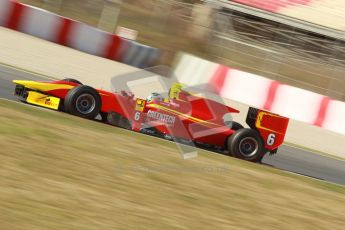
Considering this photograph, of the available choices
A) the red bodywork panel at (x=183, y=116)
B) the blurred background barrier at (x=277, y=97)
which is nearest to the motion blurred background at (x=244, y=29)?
the blurred background barrier at (x=277, y=97)

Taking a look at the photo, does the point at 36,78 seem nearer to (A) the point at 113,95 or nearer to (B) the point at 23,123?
(A) the point at 113,95

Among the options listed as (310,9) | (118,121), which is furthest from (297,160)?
(310,9)

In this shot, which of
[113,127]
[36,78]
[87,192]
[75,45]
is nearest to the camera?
[87,192]

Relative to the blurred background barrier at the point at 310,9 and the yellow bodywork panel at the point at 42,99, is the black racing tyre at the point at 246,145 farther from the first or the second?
the blurred background barrier at the point at 310,9

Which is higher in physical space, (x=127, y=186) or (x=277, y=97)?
(x=277, y=97)

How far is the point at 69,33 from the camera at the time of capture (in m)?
14.8

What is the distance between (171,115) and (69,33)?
21.2ft

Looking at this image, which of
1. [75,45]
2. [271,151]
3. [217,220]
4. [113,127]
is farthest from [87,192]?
[75,45]

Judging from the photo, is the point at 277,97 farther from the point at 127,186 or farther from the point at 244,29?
the point at 127,186

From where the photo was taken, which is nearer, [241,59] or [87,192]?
[87,192]

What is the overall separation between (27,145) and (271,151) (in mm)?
4304

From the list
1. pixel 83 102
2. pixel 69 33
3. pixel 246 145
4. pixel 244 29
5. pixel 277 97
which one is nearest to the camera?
pixel 83 102

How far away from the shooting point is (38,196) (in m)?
5.07

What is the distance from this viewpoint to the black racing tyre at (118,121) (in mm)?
9000
